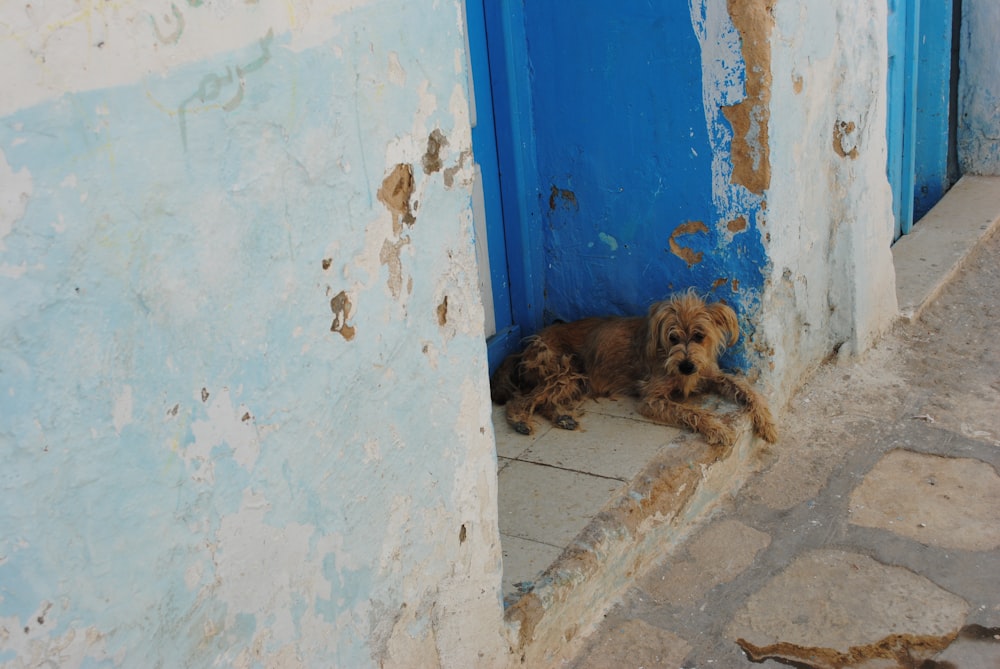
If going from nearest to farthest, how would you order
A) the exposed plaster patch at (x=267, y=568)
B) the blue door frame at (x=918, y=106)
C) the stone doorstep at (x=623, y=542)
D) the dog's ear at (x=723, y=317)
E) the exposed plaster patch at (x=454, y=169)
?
the exposed plaster patch at (x=267, y=568) < the exposed plaster patch at (x=454, y=169) < the stone doorstep at (x=623, y=542) < the dog's ear at (x=723, y=317) < the blue door frame at (x=918, y=106)

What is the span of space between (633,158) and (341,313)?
8.08 ft

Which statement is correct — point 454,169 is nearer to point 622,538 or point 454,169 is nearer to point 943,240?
point 622,538

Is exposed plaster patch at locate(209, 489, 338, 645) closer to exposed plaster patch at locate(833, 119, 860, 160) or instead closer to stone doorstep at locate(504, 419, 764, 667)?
stone doorstep at locate(504, 419, 764, 667)

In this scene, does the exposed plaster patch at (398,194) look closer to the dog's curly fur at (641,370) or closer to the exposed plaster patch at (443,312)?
the exposed plaster patch at (443,312)

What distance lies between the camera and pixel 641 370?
448cm

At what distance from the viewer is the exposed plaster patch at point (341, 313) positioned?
2227 millimetres

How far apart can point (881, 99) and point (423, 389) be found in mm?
3482

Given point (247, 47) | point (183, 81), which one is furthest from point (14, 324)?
point (247, 47)

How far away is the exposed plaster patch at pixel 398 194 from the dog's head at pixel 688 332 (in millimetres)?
2082

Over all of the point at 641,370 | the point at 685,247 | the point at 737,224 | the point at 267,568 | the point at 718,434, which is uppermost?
the point at 737,224

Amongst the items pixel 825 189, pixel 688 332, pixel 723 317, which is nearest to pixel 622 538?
pixel 688 332

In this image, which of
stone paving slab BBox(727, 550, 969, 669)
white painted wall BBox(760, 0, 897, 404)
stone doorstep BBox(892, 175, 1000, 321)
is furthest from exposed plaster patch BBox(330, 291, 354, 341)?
stone doorstep BBox(892, 175, 1000, 321)

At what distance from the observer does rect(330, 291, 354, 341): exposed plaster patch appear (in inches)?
87.7

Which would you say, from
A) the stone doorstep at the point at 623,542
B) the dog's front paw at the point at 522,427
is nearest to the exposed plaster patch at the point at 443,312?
the stone doorstep at the point at 623,542
